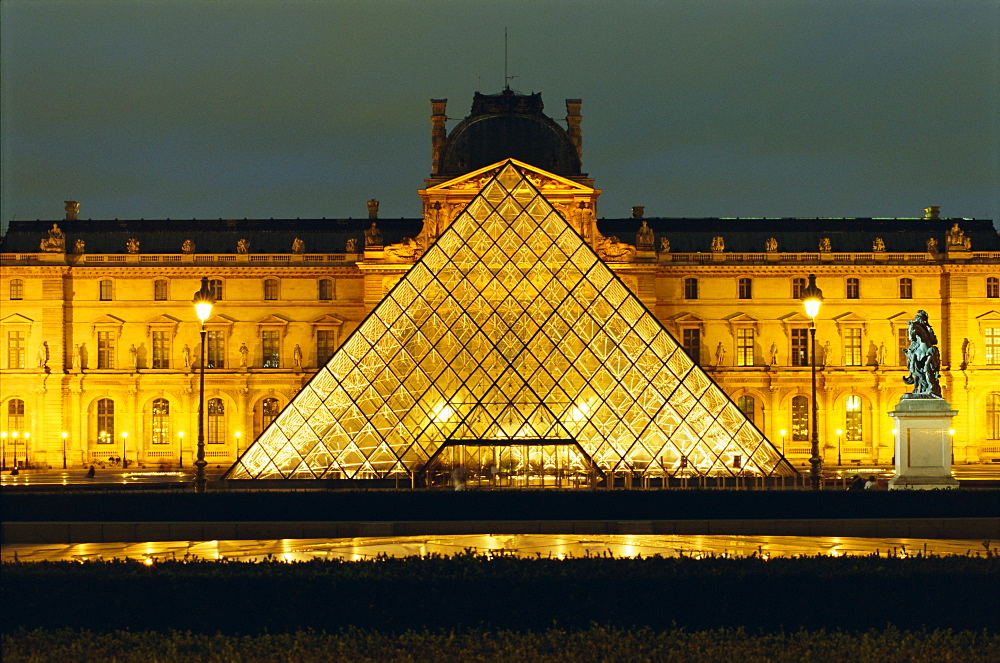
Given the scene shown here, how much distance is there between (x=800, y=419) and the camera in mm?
59969

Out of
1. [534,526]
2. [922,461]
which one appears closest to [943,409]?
[922,461]

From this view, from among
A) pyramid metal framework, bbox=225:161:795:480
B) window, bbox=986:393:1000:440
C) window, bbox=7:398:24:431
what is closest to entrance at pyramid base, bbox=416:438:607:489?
pyramid metal framework, bbox=225:161:795:480

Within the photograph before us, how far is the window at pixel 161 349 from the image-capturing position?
197 ft

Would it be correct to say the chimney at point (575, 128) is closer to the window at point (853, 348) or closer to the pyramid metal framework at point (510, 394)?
the window at point (853, 348)

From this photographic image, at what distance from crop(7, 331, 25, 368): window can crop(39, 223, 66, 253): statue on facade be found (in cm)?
367

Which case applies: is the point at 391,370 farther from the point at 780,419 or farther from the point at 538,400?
the point at 780,419

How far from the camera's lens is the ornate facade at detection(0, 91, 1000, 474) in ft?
193

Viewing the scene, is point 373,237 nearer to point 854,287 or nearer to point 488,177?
point 488,177

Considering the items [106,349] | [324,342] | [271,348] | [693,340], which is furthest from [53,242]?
[693,340]

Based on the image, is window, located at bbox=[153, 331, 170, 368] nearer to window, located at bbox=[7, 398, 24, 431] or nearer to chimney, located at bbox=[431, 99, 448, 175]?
window, located at bbox=[7, 398, 24, 431]

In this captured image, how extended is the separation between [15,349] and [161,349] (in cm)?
590

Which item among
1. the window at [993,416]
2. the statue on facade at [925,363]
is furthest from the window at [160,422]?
the statue on facade at [925,363]

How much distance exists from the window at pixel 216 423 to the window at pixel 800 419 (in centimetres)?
2390

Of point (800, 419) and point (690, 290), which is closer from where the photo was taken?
point (800, 419)
